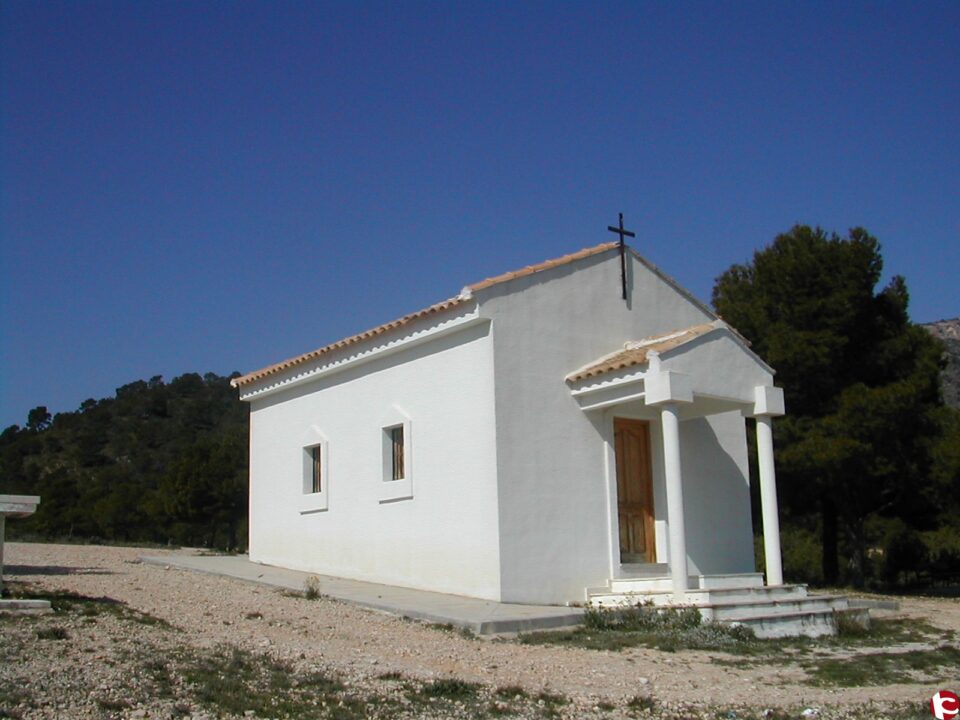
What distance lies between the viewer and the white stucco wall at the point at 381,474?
44.4 ft

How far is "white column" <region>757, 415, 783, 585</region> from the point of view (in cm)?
Answer: 1413

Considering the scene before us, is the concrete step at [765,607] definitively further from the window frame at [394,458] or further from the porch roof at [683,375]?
the window frame at [394,458]

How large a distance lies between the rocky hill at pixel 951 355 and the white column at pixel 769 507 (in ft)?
82.2

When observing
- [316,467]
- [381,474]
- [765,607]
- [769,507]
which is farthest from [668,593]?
[316,467]

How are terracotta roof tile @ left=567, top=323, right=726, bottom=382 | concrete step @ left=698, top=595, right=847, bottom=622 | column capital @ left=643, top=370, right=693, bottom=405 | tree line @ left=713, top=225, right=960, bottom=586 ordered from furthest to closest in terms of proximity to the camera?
tree line @ left=713, top=225, right=960, bottom=586
terracotta roof tile @ left=567, top=323, right=726, bottom=382
column capital @ left=643, top=370, right=693, bottom=405
concrete step @ left=698, top=595, right=847, bottom=622

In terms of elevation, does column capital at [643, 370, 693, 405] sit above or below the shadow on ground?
above

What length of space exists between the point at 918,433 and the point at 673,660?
40.0 feet

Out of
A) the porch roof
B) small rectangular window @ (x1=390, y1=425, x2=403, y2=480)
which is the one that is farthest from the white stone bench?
the porch roof

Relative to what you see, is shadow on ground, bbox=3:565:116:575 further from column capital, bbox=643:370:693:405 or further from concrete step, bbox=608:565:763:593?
column capital, bbox=643:370:693:405

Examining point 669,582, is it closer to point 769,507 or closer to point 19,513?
point 769,507

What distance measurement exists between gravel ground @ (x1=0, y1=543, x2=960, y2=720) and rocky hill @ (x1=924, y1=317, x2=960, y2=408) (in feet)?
102

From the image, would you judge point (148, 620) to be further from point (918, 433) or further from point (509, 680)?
point (918, 433)

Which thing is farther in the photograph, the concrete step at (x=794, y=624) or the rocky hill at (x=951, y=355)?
the rocky hill at (x=951, y=355)

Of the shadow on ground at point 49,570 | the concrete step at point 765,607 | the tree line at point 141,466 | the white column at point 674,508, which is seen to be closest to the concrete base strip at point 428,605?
the white column at point 674,508
